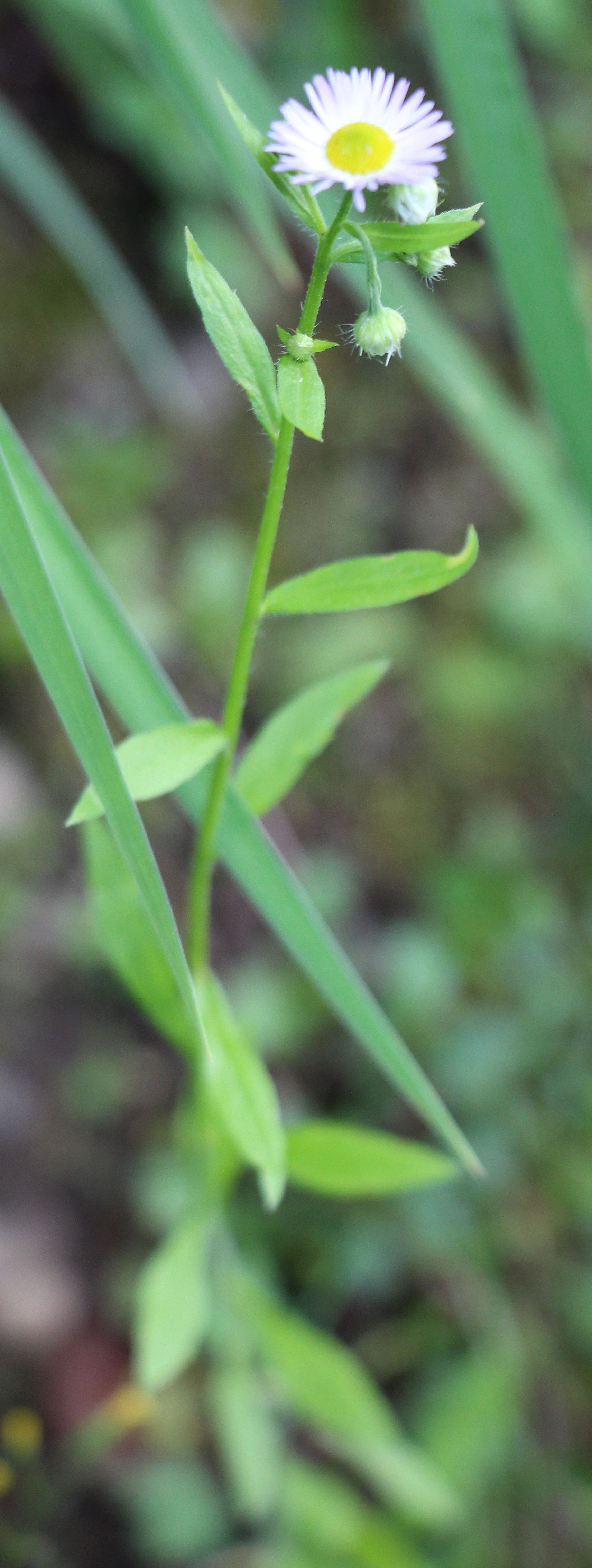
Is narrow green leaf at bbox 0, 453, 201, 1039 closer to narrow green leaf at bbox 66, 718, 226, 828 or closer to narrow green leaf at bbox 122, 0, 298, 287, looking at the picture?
narrow green leaf at bbox 66, 718, 226, 828

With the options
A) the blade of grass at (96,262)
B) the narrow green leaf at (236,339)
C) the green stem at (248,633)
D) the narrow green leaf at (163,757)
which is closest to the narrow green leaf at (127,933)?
the green stem at (248,633)

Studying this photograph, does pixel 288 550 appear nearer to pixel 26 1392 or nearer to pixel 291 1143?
pixel 291 1143

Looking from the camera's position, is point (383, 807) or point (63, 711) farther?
point (383, 807)

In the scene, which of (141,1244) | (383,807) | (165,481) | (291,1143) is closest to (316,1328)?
(141,1244)

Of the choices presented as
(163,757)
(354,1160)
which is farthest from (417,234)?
(354,1160)

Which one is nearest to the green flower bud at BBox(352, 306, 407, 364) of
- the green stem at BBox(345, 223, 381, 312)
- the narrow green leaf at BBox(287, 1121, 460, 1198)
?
the green stem at BBox(345, 223, 381, 312)
